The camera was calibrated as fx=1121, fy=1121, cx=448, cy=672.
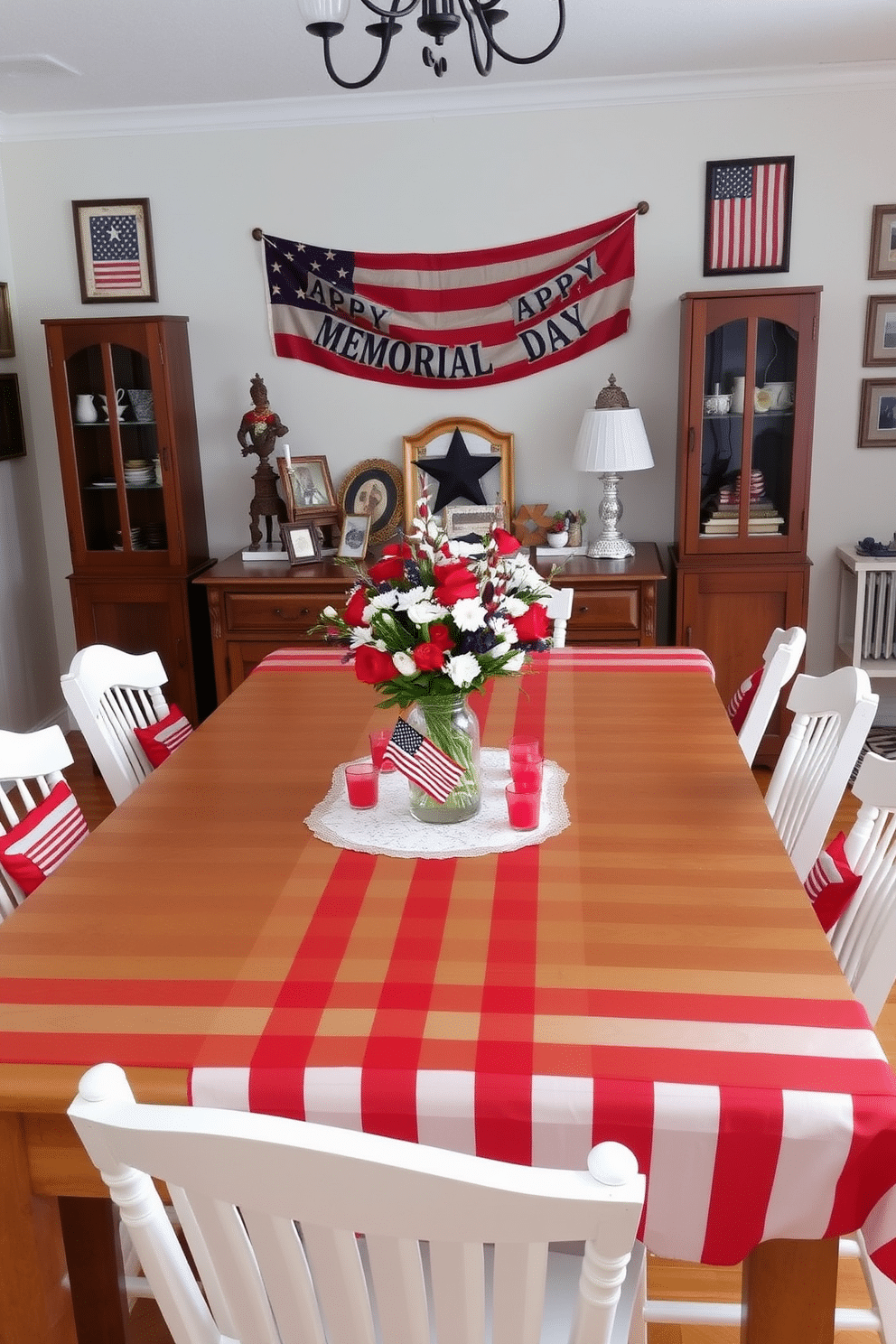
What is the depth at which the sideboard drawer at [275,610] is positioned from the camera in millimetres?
4066

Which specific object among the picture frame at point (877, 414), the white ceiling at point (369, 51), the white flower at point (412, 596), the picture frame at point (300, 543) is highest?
the white ceiling at point (369, 51)

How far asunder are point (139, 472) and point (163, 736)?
2.09m

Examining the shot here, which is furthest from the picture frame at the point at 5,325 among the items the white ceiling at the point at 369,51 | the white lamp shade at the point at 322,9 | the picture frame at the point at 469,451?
the white lamp shade at the point at 322,9

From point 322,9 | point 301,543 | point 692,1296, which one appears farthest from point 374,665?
point 301,543

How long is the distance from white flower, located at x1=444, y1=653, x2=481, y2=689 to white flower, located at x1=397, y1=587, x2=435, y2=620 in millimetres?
94

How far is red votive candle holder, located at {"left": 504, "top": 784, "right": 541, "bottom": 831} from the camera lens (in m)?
1.80

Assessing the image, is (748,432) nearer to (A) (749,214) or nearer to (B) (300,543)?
(A) (749,214)

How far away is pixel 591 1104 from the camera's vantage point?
1.18 metres

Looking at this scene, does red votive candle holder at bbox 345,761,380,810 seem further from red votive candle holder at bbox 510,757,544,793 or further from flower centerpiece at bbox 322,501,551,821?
red votive candle holder at bbox 510,757,544,793

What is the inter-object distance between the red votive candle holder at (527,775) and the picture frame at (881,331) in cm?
303

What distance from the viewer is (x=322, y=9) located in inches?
70.2

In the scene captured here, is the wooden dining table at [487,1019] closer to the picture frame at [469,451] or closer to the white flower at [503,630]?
the white flower at [503,630]

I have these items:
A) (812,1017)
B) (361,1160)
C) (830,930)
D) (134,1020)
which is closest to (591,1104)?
(812,1017)

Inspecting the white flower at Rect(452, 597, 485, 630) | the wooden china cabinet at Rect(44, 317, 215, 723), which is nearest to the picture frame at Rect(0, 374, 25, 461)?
the wooden china cabinet at Rect(44, 317, 215, 723)
